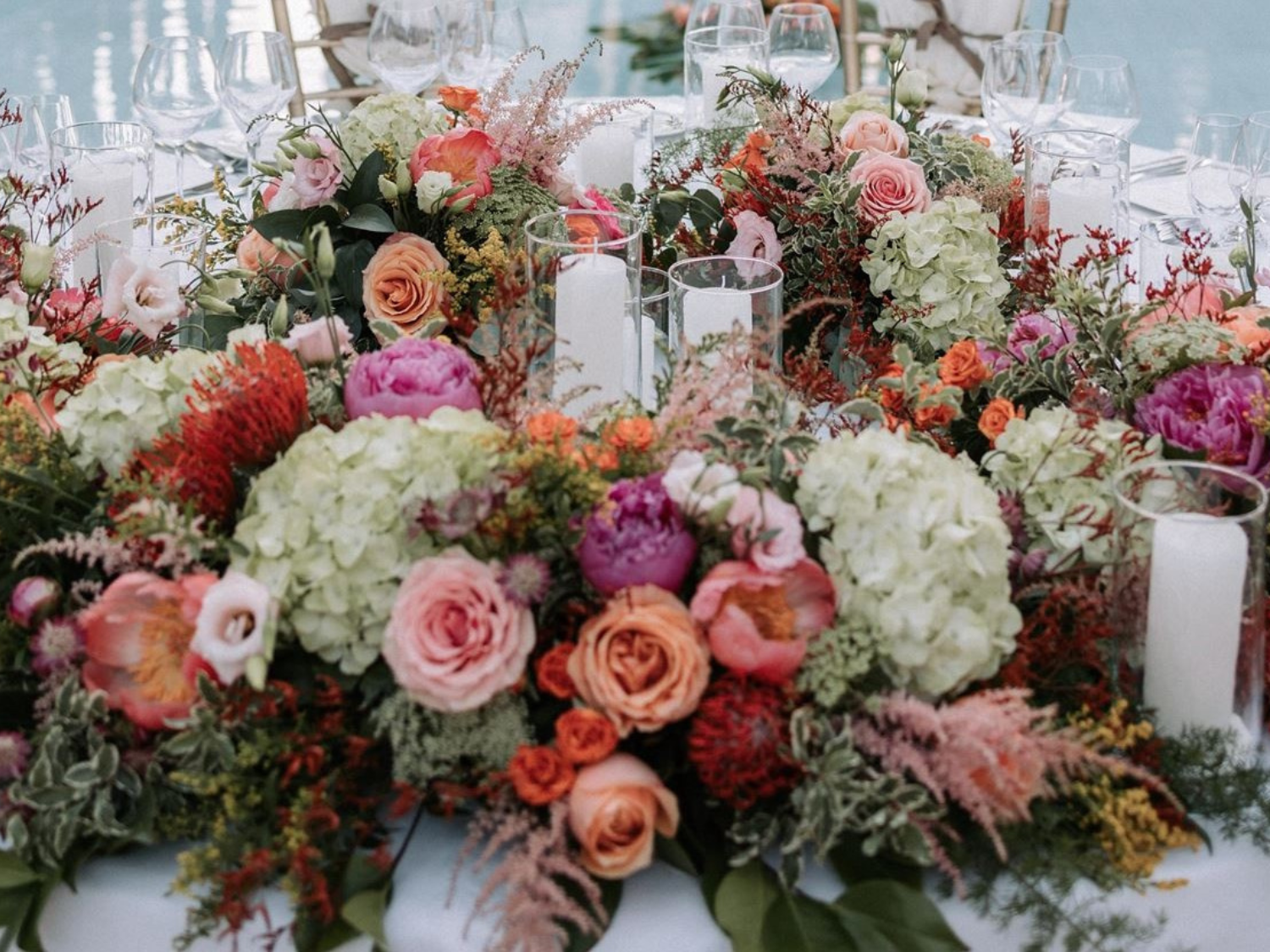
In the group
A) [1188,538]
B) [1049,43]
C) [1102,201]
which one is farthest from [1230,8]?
[1188,538]

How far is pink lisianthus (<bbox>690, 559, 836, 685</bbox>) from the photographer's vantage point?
1027 mm

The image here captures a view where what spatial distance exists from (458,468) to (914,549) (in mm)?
325

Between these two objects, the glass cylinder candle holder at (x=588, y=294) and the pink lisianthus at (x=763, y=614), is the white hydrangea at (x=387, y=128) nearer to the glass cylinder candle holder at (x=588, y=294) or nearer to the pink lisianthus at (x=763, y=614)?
the glass cylinder candle holder at (x=588, y=294)

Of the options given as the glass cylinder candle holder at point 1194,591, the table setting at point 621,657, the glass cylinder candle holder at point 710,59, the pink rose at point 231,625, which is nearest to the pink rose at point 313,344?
the table setting at point 621,657

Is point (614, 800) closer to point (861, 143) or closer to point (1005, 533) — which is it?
point (1005, 533)

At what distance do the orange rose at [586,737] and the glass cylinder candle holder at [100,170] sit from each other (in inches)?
46.5

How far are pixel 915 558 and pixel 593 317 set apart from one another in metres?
0.55

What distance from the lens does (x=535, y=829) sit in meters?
1.02

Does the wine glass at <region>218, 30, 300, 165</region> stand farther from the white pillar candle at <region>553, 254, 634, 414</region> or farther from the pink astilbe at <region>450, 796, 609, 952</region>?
the pink astilbe at <region>450, 796, 609, 952</region>

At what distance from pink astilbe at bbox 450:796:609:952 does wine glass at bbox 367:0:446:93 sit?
1.69 m

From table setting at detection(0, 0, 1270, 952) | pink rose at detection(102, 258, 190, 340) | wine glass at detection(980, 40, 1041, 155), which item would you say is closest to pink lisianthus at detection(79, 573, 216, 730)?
A: table setting at detection(0, 0, 1270, 952)

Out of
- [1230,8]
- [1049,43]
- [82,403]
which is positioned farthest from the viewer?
[1230,8]

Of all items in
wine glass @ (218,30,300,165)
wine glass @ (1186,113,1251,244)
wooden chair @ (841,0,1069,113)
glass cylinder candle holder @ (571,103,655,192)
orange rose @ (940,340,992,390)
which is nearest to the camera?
orange rose @ (940,340,992,390)

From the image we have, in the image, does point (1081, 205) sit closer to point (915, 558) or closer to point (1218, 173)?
point (1218, 173)
